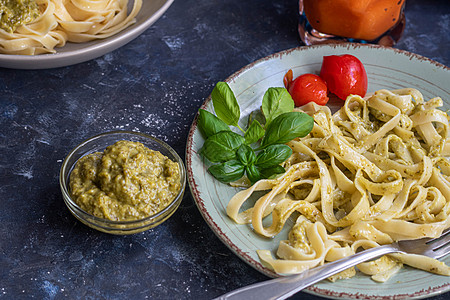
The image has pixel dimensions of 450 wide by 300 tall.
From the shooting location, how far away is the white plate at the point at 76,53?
3.58 metres

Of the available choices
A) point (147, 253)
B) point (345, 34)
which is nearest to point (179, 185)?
point (147, 253)

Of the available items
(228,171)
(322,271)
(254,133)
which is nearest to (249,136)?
(254,133)

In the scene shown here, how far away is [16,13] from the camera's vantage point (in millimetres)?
3842

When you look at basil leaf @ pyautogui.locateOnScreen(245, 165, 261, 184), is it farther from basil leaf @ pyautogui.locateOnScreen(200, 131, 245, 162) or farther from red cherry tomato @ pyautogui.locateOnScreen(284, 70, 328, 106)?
red cherry tomato @ pyautogui.locateOnScreen(284, 70, 328, 106)

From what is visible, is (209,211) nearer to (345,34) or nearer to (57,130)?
(57,130)

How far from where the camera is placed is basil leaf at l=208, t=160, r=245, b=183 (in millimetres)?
3152

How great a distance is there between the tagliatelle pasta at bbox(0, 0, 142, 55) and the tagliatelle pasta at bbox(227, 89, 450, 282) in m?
1.68

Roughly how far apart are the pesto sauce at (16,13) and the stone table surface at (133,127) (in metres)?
0.36

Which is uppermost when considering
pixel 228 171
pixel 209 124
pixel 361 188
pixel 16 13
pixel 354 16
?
pixel 16 13

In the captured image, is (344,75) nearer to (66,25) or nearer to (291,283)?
(291,283)

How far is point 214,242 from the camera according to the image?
310 cm

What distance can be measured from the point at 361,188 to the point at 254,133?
750 mm

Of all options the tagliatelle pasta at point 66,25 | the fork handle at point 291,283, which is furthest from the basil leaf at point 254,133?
the tagliatelle pasta at point 66,25

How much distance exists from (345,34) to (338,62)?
0.54 meters
